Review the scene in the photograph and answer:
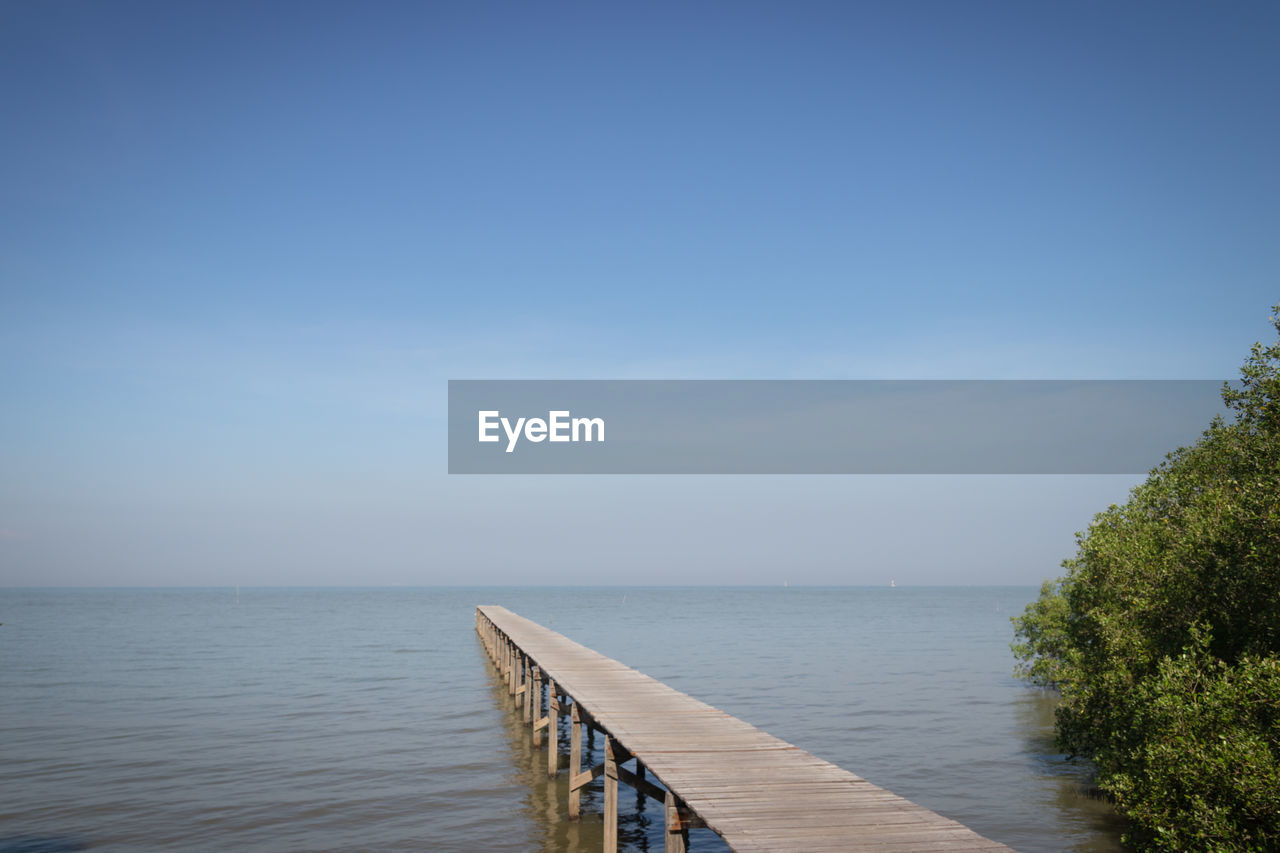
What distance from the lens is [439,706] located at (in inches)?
1203

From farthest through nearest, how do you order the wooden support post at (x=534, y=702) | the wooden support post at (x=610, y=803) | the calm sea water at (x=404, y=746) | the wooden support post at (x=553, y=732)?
the wooden support post at (x=534, y=702) < the wooden support post at (x=553, y=732) < the calm sea water at (x=404, y=746) < the wooden support post at (x=610, y=803)

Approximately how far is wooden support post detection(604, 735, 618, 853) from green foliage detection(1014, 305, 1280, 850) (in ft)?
22.5

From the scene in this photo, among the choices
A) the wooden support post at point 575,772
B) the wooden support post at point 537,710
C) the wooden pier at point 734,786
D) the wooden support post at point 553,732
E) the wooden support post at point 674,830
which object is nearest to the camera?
the wooden pier at point 734,786

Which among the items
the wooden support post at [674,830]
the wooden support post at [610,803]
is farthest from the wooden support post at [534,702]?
the wooden support post at [674,830]

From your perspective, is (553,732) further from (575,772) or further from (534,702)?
(534,702)

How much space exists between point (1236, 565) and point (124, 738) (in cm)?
2641

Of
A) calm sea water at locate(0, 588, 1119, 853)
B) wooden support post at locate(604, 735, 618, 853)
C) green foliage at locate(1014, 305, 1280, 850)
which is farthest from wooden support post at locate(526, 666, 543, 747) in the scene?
green foliage at locate(1014, 305, 1280, 850)

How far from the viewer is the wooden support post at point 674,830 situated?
401 inches

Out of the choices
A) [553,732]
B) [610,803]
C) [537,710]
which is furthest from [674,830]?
[537,710]

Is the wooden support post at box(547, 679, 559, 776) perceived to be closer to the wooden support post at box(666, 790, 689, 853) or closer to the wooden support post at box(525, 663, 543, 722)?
the wooden support post at box(525, 663, 543, 722)

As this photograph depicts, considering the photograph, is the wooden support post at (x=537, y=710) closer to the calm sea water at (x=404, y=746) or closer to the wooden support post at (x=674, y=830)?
the calm sea water at (x=404, y=746)

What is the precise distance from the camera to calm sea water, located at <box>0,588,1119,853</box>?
15.9 m

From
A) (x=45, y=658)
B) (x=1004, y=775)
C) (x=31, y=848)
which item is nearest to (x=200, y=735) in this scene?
(x=31, y=848)

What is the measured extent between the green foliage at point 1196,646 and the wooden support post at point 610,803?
6.86 m
